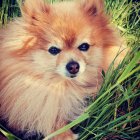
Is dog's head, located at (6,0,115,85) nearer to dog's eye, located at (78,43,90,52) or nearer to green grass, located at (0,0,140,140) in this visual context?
dog's eye, located at (78,43,90,52)

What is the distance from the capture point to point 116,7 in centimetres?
303

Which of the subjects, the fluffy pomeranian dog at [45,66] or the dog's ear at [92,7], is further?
the dog's ear at [92,7]

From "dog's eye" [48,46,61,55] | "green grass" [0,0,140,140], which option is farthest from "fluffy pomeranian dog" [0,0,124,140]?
"green grass" [0,0,140,140]

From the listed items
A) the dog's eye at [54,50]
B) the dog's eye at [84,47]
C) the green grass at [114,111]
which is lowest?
the green grass at [114,111]

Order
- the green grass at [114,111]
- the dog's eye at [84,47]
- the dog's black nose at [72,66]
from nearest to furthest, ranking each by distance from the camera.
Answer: the green grass at [114,111] → the dog's black nose at [72,66] → the dog's eye at [84,47]

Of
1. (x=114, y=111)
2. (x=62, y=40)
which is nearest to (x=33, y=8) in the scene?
(x=62, y=40)

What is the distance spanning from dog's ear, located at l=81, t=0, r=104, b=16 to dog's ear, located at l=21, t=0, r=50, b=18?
25 centimetres

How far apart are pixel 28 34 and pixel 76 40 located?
12.1 inches

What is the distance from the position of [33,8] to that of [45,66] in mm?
388

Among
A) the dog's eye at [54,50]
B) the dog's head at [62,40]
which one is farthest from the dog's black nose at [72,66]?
the dog's eye at [54,50]

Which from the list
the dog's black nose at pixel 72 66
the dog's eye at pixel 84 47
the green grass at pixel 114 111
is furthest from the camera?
the dog's eye at pixel 84 47

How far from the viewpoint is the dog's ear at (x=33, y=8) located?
7.10 feet

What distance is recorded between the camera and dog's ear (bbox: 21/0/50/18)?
2165 millimetres

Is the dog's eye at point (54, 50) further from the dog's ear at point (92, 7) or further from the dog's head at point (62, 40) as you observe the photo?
the dog's ear at point (92, 7)
